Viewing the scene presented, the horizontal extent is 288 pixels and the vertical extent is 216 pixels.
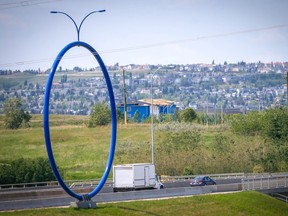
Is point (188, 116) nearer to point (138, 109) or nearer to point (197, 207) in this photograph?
point (138, 109)

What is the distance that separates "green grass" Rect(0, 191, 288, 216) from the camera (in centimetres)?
4631

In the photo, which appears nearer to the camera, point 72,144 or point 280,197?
point 280,197

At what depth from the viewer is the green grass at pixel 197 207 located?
46.3 meters

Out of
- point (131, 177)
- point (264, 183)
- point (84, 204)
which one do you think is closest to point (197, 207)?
point (131, 177)

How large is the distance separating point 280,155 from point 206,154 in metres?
9.16

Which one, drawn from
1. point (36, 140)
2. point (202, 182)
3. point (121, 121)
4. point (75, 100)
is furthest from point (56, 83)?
point (202, 182)

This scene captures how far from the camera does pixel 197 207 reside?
52.9 metres

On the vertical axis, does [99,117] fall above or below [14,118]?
above

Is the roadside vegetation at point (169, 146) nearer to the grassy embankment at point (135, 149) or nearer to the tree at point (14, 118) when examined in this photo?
the grassy embankment at point (135, 149)

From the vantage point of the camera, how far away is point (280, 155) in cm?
9838

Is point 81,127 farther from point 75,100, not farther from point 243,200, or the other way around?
point 75,100

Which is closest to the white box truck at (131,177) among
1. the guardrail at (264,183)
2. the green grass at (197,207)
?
the green grass at (197,207)

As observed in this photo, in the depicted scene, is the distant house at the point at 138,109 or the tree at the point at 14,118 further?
the distant house at the point at 138,109

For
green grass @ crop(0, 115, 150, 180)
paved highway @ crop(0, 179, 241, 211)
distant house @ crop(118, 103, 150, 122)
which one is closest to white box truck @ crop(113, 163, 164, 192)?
paved highway @ crop(0, 179, 241, 211)
